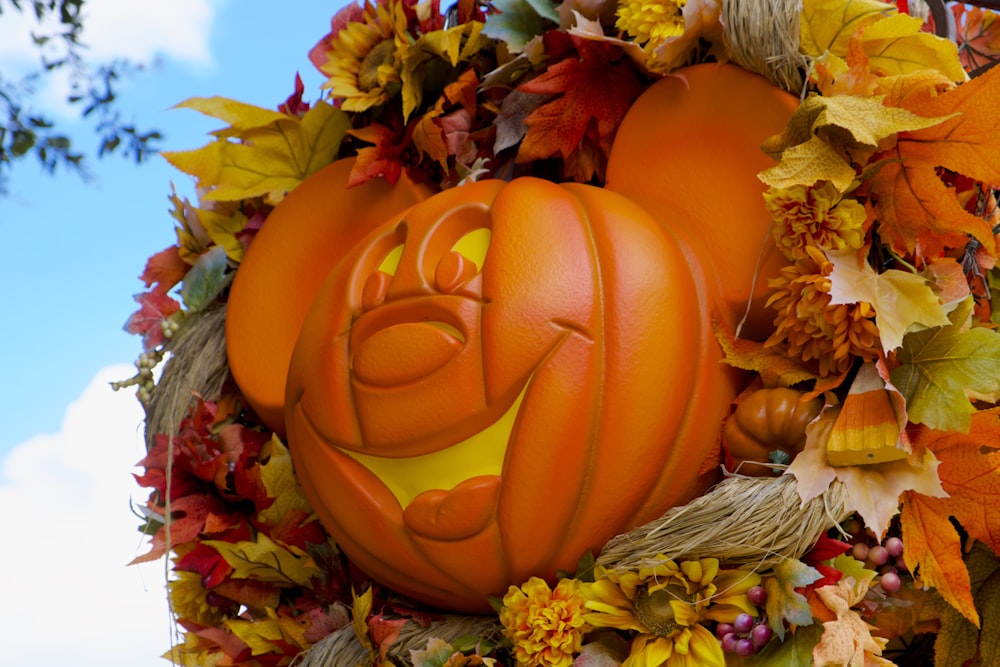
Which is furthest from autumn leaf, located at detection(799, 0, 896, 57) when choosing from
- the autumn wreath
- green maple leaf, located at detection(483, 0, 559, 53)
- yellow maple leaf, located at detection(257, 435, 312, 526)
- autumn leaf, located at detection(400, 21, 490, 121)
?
yellow maple leaf, located at detection(257, 435, 312, 526)

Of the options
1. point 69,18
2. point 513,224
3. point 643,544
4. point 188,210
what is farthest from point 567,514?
point 69,18

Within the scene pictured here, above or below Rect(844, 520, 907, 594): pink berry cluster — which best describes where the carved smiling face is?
above

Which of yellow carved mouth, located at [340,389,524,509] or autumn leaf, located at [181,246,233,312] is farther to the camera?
autumn leaf, located at [181,246,233,312]

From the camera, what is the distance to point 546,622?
1127mm

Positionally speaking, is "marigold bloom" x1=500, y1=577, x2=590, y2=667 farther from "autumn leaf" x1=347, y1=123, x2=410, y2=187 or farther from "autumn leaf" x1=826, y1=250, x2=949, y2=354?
"autumn leaf" x1=347, y1=123, x2=410, y2=187

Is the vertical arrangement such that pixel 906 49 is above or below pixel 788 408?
above

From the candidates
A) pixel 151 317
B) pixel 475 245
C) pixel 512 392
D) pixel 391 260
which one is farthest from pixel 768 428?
pixel 151 317

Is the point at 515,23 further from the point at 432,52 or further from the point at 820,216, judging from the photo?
the point at 820,216

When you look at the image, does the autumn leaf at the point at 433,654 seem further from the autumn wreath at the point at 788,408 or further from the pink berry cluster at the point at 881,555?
the pink berry cluster at the point at 881,555

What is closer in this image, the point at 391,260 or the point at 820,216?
the point at 820,216

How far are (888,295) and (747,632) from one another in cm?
38

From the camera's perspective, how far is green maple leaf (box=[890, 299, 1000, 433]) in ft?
3.44

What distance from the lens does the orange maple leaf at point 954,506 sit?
1088 millimetres

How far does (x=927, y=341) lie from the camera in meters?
1.09
